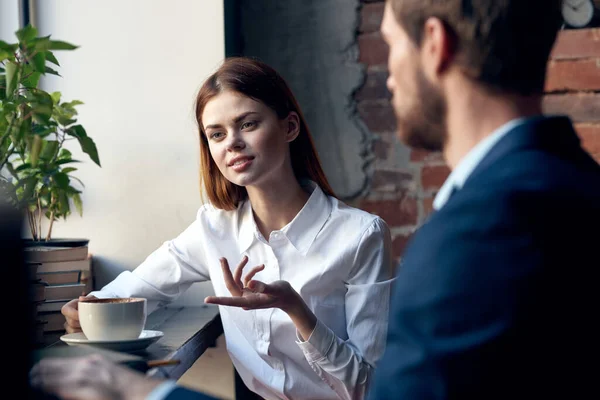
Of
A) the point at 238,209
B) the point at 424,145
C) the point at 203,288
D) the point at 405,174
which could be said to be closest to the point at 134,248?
the point at 203,288

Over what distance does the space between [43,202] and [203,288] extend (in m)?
0.41

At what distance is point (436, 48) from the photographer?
2.35 ft

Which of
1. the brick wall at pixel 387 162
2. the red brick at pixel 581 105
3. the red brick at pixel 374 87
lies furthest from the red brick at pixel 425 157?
the red brick at pixel 581 105

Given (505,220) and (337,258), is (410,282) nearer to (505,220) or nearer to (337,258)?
(505,220)

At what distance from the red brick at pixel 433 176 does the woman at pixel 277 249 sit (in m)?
0.38

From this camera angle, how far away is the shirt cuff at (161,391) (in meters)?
0.69

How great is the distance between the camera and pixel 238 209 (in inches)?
63.6

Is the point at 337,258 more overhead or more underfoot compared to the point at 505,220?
more underfoot

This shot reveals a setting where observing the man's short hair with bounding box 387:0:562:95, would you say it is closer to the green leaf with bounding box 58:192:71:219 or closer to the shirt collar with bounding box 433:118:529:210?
the shirt collar with bounding box 433:118:529:210

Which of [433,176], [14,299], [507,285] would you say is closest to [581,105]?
[433,176]

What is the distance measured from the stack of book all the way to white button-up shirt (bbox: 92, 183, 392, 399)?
6 centimetres

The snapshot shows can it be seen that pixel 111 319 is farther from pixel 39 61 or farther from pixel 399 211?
pixel 399 211

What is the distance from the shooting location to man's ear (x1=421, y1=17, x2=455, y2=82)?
0.71 meters

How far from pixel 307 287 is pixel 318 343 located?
15cm
